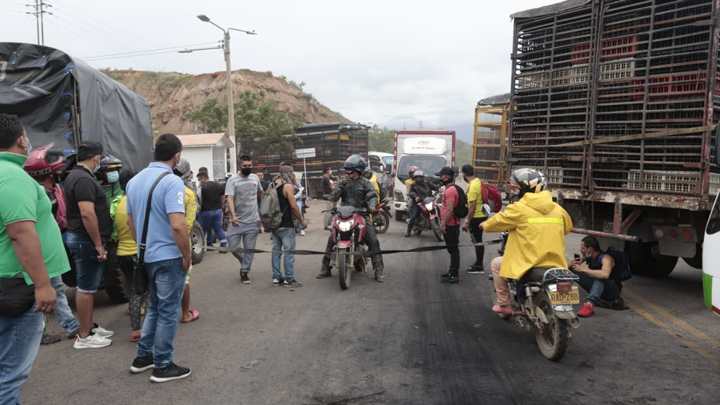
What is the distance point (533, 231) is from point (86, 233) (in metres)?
4.38

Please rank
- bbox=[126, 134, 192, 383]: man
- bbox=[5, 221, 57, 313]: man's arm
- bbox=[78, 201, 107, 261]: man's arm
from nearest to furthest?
bbox=[5, 221, 57, 313]: man's arm, bbox=[126, 134, 192, 383]: man, bbox=[78, 201, 107, 261]: man's arm

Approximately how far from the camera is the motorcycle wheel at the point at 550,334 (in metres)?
4.25

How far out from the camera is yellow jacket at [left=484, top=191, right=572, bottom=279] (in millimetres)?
4633

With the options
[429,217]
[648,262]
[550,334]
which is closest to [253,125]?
[429,217]

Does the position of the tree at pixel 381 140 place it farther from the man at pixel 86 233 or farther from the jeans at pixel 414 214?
the man at pixel 86 233

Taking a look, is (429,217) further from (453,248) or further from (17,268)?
(17,268)

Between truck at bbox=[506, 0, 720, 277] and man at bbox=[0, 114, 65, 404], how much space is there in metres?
6.66

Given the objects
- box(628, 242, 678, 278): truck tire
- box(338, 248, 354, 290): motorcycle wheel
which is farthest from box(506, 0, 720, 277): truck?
box(338, 248, 354, 290): motorcycle wheel

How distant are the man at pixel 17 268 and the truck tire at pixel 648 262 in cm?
814

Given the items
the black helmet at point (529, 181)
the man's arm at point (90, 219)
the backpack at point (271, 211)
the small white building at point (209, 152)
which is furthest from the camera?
the small white building at point (209, 152)

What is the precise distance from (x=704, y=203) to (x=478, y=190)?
3.19 m

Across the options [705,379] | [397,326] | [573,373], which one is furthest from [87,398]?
[705,379]

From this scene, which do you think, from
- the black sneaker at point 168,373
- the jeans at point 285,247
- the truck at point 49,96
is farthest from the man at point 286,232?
the black sneaker at point 168,373

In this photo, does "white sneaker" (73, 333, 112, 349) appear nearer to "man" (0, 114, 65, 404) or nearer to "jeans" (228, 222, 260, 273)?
"man" (0, 114, 65, 404)
